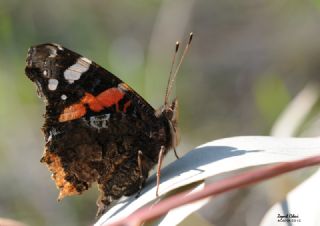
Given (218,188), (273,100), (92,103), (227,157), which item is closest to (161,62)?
(273,100)

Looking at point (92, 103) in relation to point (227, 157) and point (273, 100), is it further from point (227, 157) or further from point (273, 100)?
point (273, 100)

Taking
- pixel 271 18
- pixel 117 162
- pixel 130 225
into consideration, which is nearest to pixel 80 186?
pixel 117 162

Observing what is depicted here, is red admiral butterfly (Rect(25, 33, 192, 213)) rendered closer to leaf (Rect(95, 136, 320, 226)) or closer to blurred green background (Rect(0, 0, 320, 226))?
leaf (Rect(95, 136, 320, 226))

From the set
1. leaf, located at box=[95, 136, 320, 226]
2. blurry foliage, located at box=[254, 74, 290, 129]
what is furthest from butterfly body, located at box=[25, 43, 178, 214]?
blurry foliage, located at box=[254, 74, 290, 129]

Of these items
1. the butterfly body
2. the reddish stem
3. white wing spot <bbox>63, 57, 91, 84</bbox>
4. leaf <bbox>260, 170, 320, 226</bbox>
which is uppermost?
white wing spot <bbox>63, 57, 91, 84</bbox>

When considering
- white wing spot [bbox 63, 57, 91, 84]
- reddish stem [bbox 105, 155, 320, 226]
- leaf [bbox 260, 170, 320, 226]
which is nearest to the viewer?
reddish stem [bbox 105, 155, 320, 226]

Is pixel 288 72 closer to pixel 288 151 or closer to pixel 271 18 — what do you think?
pixel 271 18

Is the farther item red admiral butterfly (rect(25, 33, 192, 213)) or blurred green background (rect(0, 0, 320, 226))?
blurred green background (rect(0, 0, 320, 226))
